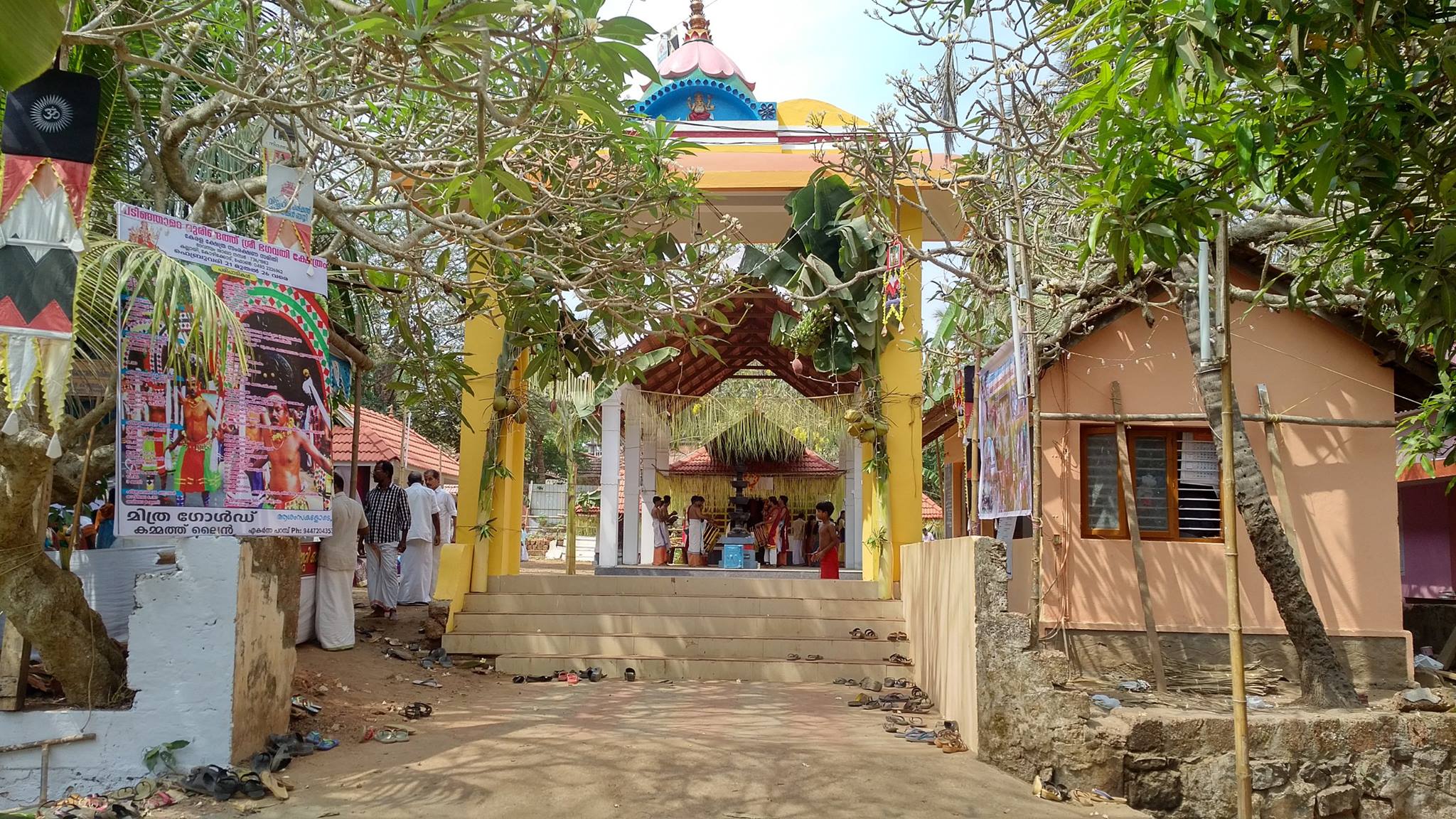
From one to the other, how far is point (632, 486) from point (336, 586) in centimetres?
890

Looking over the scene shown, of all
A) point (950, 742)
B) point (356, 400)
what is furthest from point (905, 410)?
point (356, 400)

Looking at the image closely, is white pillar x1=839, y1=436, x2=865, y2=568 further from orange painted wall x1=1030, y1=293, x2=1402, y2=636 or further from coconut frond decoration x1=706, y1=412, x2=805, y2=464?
orange painted wall x1=1030, y1=293, x2=1402, y2=636

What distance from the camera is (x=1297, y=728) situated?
7184mm

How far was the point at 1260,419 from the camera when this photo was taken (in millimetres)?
9117

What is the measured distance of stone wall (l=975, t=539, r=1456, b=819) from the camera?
657cm

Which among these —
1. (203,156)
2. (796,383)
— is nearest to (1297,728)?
(203,156)

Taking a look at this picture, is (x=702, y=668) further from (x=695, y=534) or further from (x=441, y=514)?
(x=695, y=534)

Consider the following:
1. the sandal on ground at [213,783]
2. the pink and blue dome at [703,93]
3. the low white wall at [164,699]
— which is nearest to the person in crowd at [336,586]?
the low white wall at [164,699]

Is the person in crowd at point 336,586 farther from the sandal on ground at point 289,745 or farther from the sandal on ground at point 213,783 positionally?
the sandal on ground at point 213,783

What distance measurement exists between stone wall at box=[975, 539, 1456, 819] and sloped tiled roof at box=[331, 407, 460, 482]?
9.08 metres

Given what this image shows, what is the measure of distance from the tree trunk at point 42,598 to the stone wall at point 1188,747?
17.6 ft

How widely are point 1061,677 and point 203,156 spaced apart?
26.5 ft

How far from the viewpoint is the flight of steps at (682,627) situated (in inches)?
390

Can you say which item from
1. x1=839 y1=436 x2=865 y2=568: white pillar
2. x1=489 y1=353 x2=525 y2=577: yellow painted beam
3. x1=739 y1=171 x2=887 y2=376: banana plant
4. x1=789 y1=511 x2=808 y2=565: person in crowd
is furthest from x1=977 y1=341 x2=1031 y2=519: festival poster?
x1=789 y1=511 x2=808 y2=565: person in crowd
